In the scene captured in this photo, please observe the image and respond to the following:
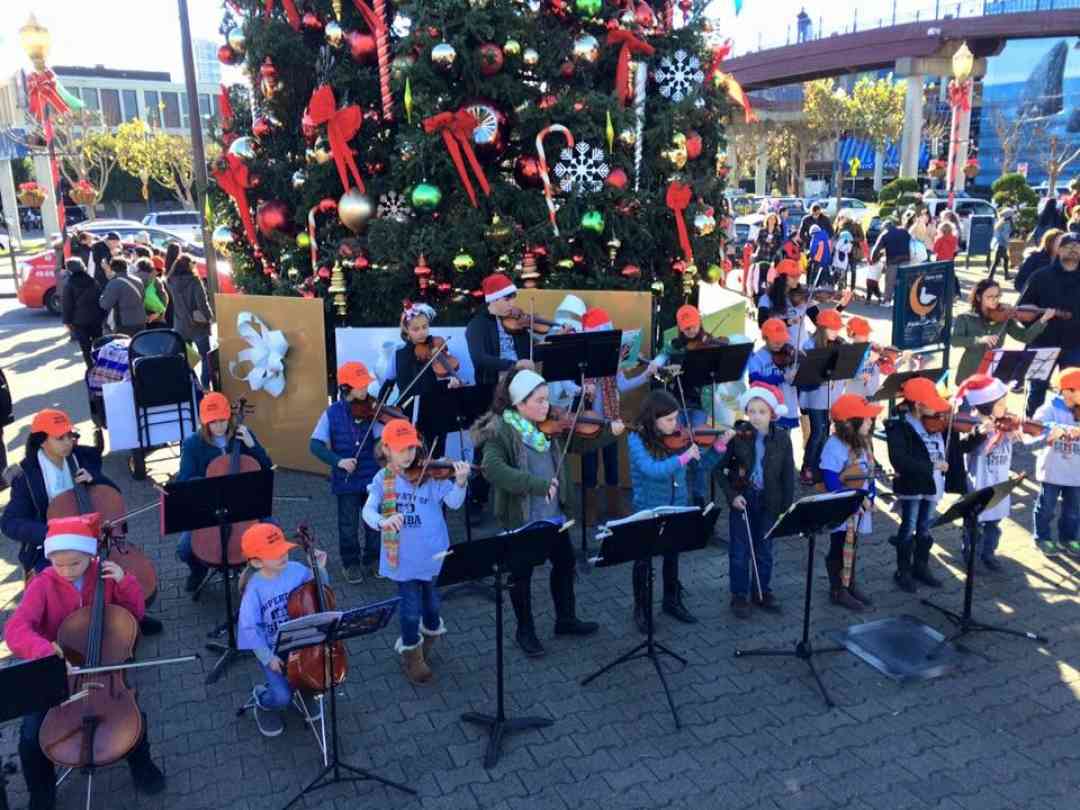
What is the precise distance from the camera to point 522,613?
5.91 m

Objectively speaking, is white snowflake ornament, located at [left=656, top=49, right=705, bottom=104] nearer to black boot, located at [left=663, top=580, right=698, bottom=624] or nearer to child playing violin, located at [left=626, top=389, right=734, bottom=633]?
child playing violin, located at [left=626, top=389, right=734, bottom=633]

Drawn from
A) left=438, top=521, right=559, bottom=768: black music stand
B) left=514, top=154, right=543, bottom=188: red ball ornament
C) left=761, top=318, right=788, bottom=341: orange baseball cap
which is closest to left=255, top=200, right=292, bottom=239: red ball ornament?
left=514, top=154, right=543, bottom=188: red ball ornament

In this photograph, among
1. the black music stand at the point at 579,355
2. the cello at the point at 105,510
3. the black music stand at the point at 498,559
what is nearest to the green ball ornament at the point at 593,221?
the black music stand at the point at 579,355

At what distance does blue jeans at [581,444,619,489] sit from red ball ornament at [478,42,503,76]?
3.86 metres

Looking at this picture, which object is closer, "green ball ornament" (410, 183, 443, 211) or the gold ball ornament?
"green ball ornament" (410, 183, 443, 211)

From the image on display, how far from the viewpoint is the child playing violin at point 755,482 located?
6004 millimetres

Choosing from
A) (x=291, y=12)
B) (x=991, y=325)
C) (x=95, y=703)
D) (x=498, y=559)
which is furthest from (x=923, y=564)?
(x=291, y=12)

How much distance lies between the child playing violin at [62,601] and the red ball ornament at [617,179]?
230 inches

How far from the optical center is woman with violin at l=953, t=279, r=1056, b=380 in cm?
865

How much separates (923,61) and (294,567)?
1492 inches

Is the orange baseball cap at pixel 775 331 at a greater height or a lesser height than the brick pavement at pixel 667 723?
greater

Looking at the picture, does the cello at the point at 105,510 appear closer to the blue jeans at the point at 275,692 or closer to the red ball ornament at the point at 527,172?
the blue jeans at the point at 275,692

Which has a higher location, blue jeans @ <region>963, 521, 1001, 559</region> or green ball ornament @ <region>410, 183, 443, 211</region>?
green ball ornament @ <region>410, 183, 443, 211</region>

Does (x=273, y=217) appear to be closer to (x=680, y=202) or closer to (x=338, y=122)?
(x=338, y=122)
